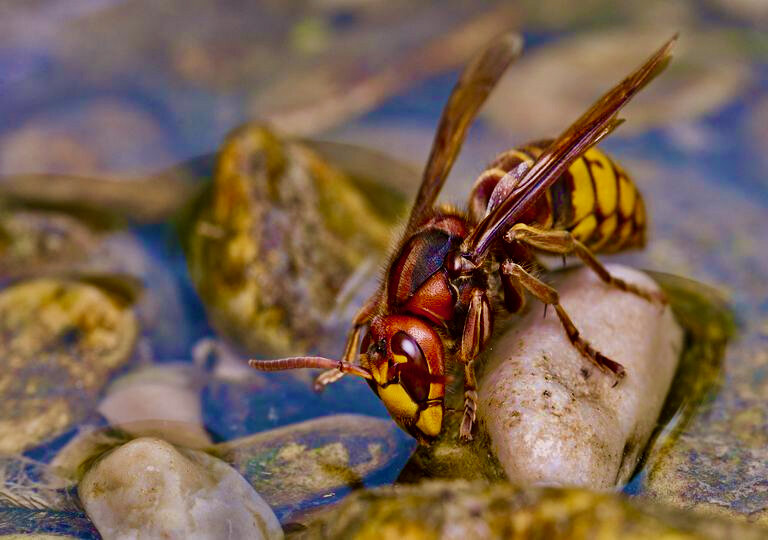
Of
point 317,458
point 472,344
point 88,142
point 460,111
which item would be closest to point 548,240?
point 472,344

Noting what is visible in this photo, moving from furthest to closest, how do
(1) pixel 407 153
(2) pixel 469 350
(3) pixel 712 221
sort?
(1) pixel 407 153, (3) pixel 712 221, (2) pixel 469 350

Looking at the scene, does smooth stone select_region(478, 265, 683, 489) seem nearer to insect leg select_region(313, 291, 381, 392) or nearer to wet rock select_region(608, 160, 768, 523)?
wet rock select_region(608, 160, 768, 523)

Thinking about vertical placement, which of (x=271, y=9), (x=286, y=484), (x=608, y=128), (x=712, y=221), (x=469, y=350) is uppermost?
(x=271, y=9)

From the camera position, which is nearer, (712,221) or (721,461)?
(721,461)

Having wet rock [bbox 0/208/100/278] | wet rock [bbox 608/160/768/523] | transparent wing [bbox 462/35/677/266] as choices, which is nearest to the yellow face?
transparent wing [bbox 462/35/677/266]

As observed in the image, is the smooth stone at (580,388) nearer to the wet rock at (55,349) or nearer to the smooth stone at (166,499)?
the smooth stone at (166,499)

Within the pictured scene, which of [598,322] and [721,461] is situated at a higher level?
[598,322]

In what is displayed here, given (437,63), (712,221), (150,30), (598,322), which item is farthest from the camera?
(150,30)

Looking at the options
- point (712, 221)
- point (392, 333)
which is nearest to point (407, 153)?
point (712, 221)

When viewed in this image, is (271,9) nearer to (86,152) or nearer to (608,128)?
(86,152)
